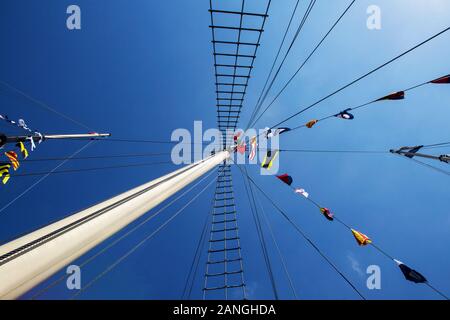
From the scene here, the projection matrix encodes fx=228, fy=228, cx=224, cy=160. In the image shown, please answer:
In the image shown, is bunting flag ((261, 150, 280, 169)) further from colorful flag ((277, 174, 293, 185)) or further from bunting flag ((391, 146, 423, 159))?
bunting flag ((391, 146, 423, 159))

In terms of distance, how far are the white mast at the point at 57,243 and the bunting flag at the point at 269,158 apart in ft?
19.4

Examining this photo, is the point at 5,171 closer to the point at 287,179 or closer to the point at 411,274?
the point at 287,179

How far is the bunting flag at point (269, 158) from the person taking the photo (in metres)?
8.18

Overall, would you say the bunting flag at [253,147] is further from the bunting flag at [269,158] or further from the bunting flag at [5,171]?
the bunting flag at [5,171]

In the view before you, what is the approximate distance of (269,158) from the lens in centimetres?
839

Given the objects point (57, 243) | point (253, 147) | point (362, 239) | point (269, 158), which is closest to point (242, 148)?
point (253, 147)

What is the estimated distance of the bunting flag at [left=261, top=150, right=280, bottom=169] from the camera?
8.18m

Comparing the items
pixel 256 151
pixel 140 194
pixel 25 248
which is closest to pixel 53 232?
pixel 25 248

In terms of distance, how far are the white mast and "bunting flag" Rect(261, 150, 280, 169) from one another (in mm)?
5922

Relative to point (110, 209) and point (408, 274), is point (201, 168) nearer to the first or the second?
point (110, 209)

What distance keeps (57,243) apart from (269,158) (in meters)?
7.26

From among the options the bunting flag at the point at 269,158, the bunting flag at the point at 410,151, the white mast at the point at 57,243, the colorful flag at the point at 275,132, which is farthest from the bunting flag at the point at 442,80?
the white mast at the point at 57,243
